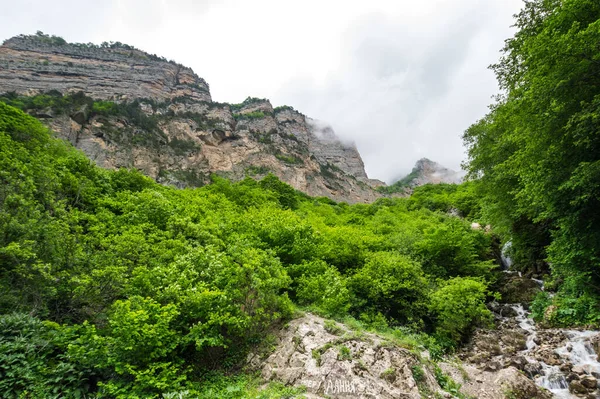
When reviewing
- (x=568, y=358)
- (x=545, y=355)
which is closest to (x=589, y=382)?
(x=568, y=358)

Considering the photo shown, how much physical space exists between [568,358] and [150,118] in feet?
212

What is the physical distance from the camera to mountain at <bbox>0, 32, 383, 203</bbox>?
46.8 meters

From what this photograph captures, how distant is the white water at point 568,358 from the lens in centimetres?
920

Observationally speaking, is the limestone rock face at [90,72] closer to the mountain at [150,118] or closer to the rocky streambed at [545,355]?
the mountain at [150,118]

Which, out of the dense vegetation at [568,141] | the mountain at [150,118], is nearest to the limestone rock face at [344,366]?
the dense vegetation at [568,141]

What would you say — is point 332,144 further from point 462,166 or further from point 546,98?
point 546,98

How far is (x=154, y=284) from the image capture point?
28.9ft

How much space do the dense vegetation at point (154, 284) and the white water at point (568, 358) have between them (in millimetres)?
2864

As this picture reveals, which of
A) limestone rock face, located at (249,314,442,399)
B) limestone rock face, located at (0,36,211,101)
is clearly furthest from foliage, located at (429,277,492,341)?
limestone rock face, located at (0,36,211,101)

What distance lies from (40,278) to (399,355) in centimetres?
999

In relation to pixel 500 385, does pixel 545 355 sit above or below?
above

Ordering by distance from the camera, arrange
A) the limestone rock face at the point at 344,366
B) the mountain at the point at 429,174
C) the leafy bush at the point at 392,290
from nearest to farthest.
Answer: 1. the limestone rock face at the point at 344,366
2. the leafy bush at the point at 392,290
3. the mountain at the point at 429,174

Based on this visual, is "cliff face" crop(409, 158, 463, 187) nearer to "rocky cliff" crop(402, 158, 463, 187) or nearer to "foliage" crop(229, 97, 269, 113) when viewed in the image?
"rocky cliff" crop(402, 158, 463, 187)

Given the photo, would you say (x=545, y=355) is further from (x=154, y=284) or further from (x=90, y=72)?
(x=90, y=72)
